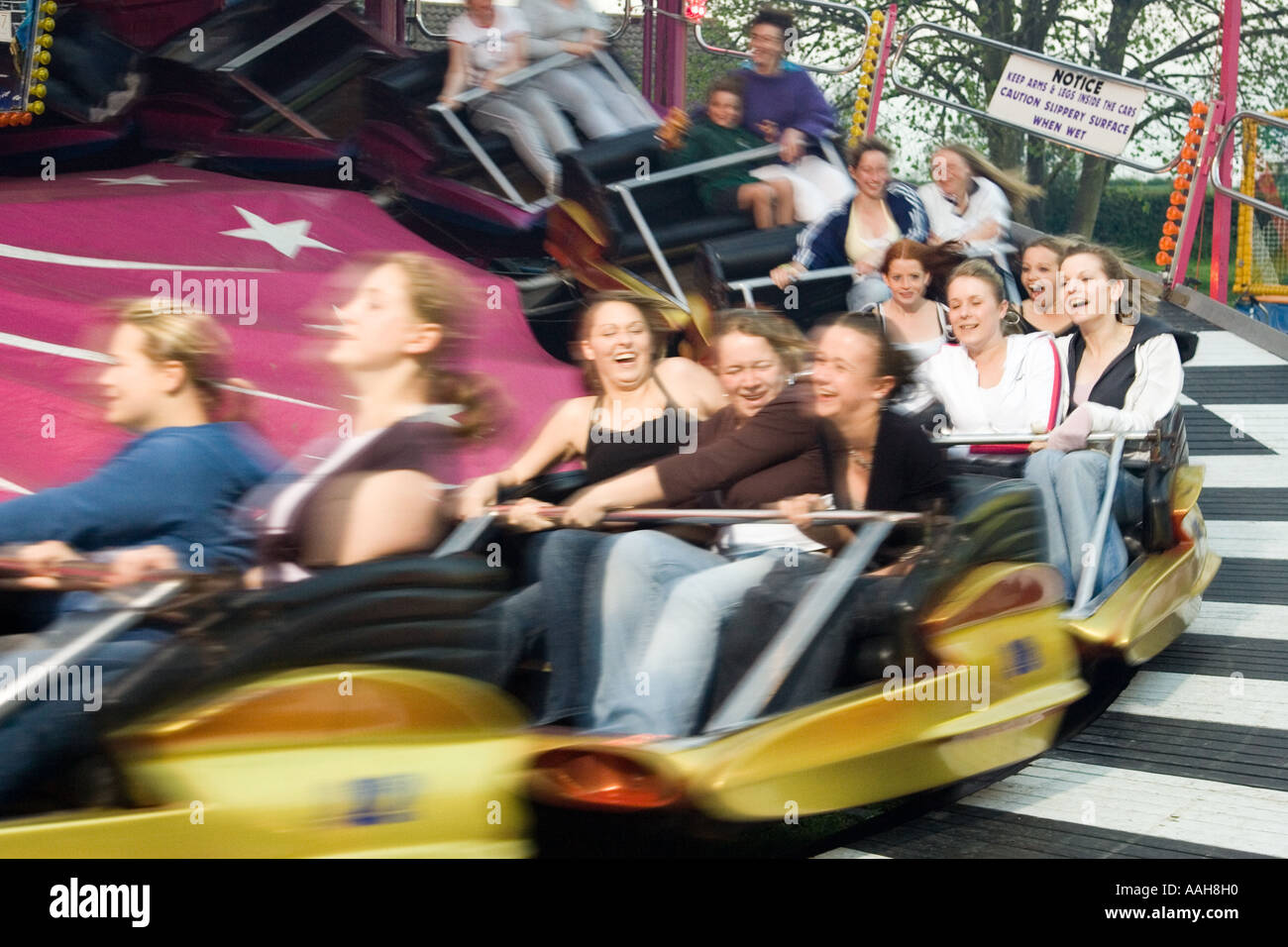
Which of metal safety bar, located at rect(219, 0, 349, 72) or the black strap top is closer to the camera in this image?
the black strap top

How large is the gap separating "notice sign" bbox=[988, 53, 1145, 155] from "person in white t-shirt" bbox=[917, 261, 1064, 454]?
3290 millimetres

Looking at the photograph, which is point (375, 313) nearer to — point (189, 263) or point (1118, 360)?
point (1118, 360)

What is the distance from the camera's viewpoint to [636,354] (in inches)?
111

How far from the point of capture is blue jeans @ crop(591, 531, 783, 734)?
2346 mm

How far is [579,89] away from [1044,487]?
13.6 feet

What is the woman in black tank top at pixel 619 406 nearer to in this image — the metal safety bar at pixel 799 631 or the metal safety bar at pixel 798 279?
the metal safety bar at pixel 799 631

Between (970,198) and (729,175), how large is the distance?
1135mm

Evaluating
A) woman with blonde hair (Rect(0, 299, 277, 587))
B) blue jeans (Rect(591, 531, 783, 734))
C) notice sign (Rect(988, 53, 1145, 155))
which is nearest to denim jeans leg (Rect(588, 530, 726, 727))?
A: blue jeans (Rect(591, 531, 783, 734))

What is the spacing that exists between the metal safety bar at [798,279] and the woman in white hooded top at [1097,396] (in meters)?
1.84

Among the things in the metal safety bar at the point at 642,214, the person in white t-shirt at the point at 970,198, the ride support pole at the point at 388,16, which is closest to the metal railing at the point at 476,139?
the metal safety bar at the point at 642,214

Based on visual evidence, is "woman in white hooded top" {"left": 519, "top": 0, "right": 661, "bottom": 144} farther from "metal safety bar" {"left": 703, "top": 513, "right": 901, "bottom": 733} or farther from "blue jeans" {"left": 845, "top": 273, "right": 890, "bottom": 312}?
"metal safety bar" {"left": 703, "top": 513, "right": 901, "bottom": 733}

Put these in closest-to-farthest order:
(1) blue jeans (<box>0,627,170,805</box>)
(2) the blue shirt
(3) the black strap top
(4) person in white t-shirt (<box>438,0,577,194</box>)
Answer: (1) blue jeans (<box>0,627,170,805</box>) < (2) the blue shirt < (3) the black strap top < (4) person in white t-shirt (<box>438,0,577,194</box>)

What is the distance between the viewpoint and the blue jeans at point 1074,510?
10.7 feet

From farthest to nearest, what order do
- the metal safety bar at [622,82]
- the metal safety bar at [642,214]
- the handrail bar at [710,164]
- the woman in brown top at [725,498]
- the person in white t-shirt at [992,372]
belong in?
1. the metal safety bar at [622,82]
2. the handrail bar at [710,164]
3. the metal safety bar at [642,214]
4. the person in white t-shirt at [992,372]
5. the woman in brown top at [725,498]
